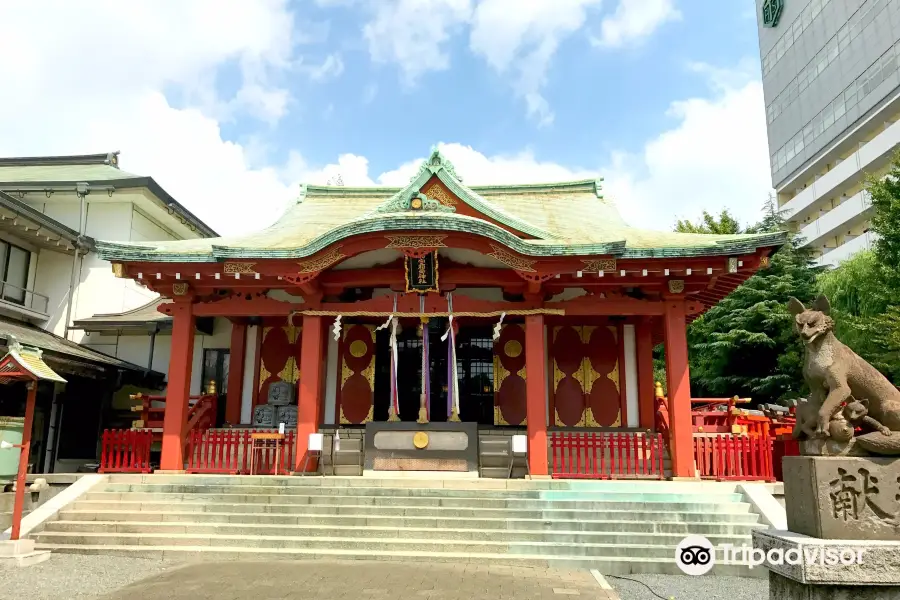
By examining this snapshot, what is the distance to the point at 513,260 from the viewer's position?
1262 cm

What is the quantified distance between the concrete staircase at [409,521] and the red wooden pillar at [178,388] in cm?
139

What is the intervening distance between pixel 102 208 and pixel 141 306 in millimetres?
3430

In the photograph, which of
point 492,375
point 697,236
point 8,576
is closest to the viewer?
point 8,576

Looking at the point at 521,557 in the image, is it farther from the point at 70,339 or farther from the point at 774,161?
the point at 774,161

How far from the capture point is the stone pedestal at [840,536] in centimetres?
474

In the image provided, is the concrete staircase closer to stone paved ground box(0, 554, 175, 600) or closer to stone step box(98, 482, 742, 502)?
stone step box(98, 482, 742, 502)

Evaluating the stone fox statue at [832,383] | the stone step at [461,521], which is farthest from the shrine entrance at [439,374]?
the stone fox statue at [832,383]

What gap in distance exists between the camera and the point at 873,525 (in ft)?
16.3

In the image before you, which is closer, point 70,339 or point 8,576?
point 8,576

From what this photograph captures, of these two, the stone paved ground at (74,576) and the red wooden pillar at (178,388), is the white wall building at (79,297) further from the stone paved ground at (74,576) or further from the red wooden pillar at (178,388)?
the stone paved ground at (74,576)

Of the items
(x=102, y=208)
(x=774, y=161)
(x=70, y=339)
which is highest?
(x=774, y=161)

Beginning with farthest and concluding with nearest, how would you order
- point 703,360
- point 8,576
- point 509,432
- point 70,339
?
point 703,360 < point 70,339 < point 509,432 < point 8,576

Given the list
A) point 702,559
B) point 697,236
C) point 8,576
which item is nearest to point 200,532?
point 8,576

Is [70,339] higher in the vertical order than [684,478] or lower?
Answer: higher
